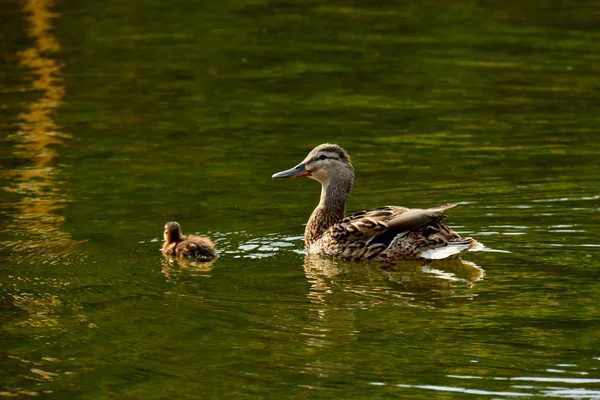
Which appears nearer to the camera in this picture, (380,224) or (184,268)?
(184,268)

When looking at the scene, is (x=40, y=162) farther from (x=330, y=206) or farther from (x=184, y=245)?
(x=184, y=245)

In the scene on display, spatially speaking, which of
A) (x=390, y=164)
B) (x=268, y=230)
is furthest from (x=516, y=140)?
(x=268, y=230)

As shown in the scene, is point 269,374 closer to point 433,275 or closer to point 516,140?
point 433,275

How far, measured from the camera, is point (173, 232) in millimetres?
10633

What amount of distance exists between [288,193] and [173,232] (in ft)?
8.43

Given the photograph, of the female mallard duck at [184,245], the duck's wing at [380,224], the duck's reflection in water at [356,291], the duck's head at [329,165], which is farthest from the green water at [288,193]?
the duck's head at [329,165]

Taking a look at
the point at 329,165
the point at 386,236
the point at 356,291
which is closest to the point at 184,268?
the point at 356,291

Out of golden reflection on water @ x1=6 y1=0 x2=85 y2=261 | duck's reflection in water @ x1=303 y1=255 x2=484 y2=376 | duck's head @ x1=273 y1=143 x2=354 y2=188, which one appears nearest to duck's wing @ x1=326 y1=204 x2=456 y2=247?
duck's reflection in water @ x1=303 y1=255 x2=484 y2=376

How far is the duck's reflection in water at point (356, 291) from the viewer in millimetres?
8094

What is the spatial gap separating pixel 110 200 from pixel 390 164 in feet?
9.71

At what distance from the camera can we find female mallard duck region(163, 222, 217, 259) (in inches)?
404

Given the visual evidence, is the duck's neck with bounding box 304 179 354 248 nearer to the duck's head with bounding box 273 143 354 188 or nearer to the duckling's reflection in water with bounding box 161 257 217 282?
the duck's head with bounding box 273 143 354 188

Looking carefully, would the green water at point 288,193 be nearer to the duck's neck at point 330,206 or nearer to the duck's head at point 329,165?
the duck's neck at point 330,206

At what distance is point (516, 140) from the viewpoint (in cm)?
1448
